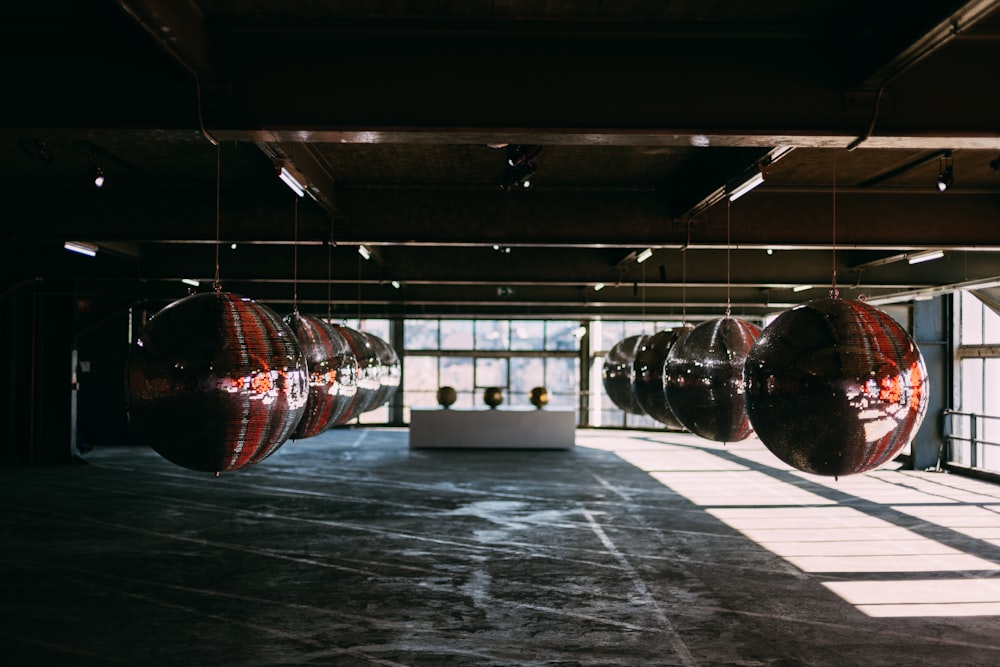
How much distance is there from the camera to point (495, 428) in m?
21.1

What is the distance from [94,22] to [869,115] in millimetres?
3475

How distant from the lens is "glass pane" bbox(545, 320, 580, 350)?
86.1ft

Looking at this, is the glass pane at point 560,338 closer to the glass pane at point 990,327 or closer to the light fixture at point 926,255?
the glass pane at point 990,327

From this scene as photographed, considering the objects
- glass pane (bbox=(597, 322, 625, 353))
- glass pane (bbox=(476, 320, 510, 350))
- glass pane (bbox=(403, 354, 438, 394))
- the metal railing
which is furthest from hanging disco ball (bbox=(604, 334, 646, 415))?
glass pane (bbox=(597, 322, 625, 353))

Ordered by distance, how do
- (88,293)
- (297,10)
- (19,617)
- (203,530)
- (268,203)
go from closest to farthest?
(297,10), (19,617), (268,203), (203,530), (88,293)

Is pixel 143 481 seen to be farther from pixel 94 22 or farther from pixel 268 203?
pixel 94 22

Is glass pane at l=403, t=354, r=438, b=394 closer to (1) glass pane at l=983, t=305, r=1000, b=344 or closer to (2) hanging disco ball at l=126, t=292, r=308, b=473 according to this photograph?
(1) glass pane at l=983, t=305, r=1000, b=344

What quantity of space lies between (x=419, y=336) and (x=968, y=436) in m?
16.3

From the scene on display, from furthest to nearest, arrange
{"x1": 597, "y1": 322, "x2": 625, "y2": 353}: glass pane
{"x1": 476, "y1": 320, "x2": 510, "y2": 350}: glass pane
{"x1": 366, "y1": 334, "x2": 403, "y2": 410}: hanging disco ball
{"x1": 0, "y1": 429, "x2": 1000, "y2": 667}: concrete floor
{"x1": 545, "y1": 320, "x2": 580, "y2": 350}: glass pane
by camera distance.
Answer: {"x1": 597, "y1": 322, "x2": 625, "y2": 353}: glass pane < {"x1": 545, "y1": 320, "x2": 580, "y2": 350}: glass pane < {"x1": 476, "y1": 320, "x2": 510, "y2": 350}: glass pane < {"x1": 366, "y1": 334, "x2": 403, "y2": 410}: hanging disco ball < {"x1": 0, "y1": 429, "x2": 1000, "y2": 667}: concrete floor

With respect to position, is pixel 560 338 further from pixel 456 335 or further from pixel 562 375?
pixel 456 335

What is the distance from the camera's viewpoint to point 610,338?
27.0 metres

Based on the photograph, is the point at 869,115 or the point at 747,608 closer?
the point at 869,115

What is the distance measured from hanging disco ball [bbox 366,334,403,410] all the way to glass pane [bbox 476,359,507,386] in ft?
61.1

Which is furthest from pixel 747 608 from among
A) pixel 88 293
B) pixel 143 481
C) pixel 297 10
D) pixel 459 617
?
pixel 88 293
